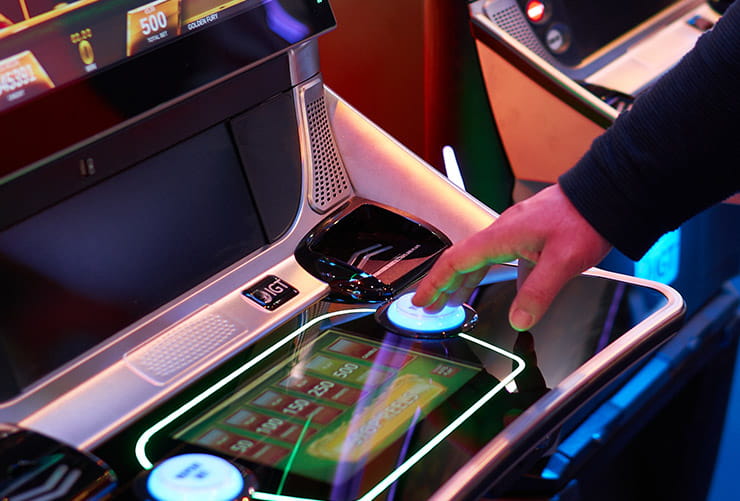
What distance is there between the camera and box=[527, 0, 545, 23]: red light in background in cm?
146

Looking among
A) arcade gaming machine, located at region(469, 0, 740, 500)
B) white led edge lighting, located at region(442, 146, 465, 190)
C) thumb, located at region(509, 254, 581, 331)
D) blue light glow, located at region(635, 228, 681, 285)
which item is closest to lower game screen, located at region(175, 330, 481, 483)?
thumb, located at region(509, 254, 581, 331)

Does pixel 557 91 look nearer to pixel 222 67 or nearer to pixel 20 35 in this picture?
pixel 222 67

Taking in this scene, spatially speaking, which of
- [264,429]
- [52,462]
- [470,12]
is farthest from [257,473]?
[470,12]

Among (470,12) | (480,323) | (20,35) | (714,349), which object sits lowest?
(714,349)

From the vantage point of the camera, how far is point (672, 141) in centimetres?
73

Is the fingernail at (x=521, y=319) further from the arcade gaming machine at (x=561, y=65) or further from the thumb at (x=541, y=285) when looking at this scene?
the arcade gaming machine at (x=561, y=65)

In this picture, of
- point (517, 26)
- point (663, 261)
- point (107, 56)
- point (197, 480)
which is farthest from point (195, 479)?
point (663, 261)

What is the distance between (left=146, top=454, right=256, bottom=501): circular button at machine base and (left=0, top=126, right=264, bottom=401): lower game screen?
20cm

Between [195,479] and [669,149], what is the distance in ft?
1.58

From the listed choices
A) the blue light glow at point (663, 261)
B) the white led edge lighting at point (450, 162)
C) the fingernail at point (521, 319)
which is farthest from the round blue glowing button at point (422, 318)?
the blue light glow at point (663, 261)

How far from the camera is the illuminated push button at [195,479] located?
25.4 inches

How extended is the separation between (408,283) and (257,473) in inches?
13.4

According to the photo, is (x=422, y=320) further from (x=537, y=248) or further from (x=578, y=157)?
(x=578, y=157)

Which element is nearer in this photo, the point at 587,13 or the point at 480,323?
the point at 480,323
